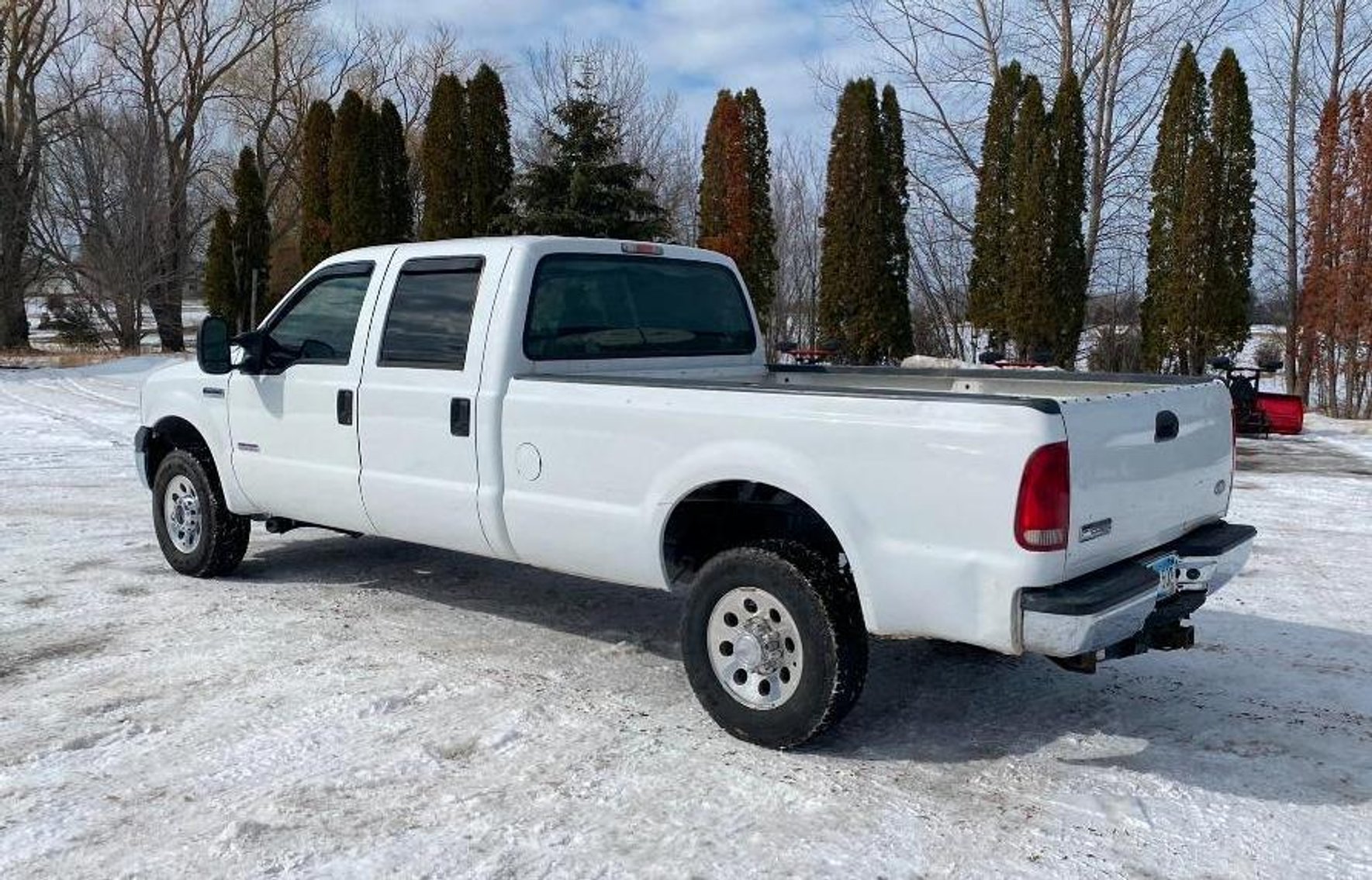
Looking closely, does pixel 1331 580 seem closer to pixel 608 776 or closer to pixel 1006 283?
pixel 608 776

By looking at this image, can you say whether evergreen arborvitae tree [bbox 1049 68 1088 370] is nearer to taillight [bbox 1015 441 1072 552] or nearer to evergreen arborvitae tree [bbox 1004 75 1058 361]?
evergreen arborvitae tree [bbox 1004 75 1058 361]

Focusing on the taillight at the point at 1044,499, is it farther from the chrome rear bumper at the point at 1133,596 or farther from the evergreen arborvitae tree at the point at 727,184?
the evergreen arborvitae tree at the point at 727,184

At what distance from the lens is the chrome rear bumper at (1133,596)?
11.5 feet

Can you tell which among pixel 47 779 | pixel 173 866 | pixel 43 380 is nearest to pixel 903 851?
pixel 173 866

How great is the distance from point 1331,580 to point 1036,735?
3.65 m

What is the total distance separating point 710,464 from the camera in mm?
4215

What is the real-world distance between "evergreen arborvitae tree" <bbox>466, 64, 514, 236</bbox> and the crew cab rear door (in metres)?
19.1

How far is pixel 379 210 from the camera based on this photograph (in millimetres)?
27516

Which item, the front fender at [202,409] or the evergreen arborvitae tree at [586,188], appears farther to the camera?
the evergreen arborvitae tree at [586,188]

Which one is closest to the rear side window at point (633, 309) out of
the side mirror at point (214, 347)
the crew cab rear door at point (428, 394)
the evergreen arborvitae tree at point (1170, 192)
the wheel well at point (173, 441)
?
the crew cab rear door at point (428, 394)

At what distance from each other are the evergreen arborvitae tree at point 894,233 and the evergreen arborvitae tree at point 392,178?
472 inches

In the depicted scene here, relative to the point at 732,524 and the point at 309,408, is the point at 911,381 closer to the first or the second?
the point at 732,524

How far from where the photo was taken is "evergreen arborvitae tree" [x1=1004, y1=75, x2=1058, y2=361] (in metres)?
21.5

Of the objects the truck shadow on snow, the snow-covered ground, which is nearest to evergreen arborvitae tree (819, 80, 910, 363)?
the snow-covered ground
